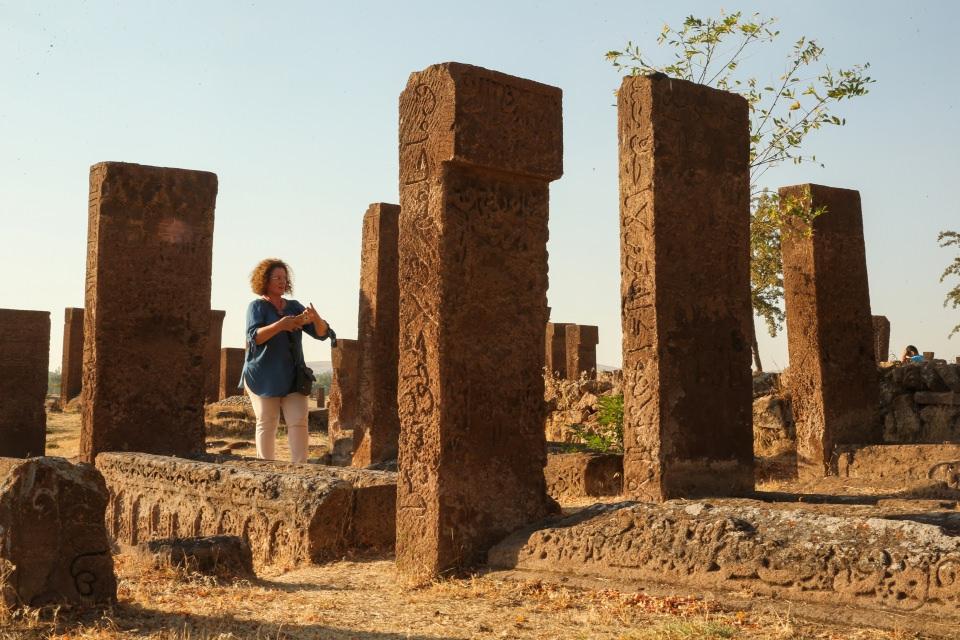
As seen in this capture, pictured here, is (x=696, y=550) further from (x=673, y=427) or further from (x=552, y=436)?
(x=552, y=436)

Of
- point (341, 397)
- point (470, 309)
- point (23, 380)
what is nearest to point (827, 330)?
point (470, 309)

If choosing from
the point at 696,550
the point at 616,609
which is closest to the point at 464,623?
the point at 616,609

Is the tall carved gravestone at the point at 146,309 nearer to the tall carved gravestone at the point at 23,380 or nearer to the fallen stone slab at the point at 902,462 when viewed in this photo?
the tall carved gravestone at the point at 23,380

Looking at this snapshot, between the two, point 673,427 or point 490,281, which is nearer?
point 490,281

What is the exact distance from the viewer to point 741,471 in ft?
23.2

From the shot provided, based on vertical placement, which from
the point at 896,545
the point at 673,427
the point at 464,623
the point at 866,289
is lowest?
the point at 464,623

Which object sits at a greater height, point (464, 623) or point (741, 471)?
point (741, 471)

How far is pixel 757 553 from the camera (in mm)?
4141

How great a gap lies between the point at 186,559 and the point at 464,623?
1.76 metres

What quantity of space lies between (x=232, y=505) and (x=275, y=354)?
148cm

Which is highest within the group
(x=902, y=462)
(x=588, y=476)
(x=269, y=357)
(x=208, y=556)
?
(x=269, y=357)

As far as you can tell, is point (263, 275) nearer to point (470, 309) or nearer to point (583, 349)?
point (470, 309)

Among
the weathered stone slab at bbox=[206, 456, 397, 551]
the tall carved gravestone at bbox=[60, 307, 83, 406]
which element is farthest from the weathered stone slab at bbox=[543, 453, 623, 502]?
the tall carved gravestone at bbox=[60, 307, 83, 406]

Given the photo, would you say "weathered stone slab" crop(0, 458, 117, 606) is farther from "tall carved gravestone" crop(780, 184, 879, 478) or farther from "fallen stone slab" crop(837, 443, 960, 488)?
"tall carved gravestone" crop(780, 184, 879, 478)
